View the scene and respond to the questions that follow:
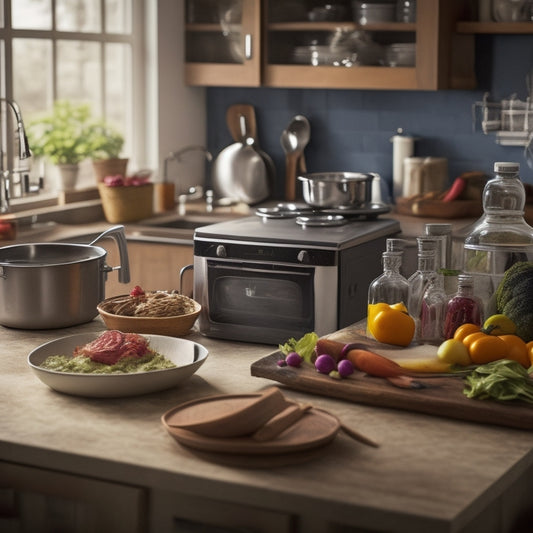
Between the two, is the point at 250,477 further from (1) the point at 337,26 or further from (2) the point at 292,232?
(1) the point at 337,26

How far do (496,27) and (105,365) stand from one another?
117 inches

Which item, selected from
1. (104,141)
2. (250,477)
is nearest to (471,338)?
(250,477)

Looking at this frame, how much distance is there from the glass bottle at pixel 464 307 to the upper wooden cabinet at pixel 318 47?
2366 mm

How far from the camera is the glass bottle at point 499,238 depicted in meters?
2.78

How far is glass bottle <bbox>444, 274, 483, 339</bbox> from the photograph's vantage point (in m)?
2.59

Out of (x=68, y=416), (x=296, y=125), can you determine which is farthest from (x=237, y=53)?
(x=68, y=416)

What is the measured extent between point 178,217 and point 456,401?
3.08 meters

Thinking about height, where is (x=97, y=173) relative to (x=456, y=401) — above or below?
above

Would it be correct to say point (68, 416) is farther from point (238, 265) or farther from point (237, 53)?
point (237, 53)

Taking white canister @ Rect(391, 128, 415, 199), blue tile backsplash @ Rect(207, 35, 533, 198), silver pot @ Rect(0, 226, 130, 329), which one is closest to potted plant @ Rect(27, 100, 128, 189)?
blue tile backsplash @ Rect(207, 35, 533, 198)

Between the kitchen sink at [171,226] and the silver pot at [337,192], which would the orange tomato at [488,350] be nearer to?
the silver pot at [337,192]

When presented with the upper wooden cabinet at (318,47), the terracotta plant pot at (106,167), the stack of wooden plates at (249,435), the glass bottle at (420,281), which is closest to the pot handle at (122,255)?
the glass bottle at (420,281)

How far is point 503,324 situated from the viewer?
2.57 meters

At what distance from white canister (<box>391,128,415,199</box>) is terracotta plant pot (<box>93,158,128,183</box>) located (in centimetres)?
130
